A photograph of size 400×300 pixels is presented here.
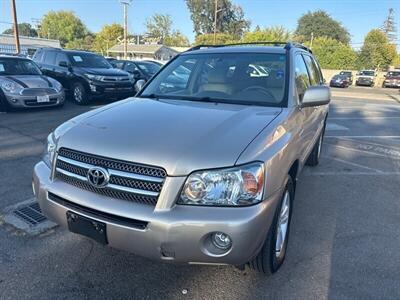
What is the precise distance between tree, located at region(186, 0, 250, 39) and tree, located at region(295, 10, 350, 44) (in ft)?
50.7

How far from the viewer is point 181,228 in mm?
2158

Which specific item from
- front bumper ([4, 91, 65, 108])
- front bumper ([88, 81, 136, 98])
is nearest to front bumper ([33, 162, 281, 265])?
front bumper ([4, 91, 65, 108])

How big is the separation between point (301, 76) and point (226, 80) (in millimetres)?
939

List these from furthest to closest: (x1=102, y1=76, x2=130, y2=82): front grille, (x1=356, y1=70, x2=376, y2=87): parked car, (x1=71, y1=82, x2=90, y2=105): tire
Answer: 1. (x1=356, y1=70, x2=376, y2=87): parked car
2. (x1=102, y1=76, x2=130, y2=82): front grille
3. (x1=71, y1=82, x2=90, y2=105): tire

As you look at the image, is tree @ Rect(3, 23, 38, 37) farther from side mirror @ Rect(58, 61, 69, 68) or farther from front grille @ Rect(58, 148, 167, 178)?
front grille @ Rect(58, 148, 167, 178)

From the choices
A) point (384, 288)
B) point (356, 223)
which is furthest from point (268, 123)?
point (356, 223)

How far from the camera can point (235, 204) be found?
224cm

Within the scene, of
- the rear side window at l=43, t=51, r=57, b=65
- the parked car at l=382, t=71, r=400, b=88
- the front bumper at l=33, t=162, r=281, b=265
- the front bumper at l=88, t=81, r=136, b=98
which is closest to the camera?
the front bumper at l=33, t=162, r=281, b=265

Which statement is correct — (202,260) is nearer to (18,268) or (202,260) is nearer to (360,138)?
(18,268)

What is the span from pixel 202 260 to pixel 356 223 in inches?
92.6

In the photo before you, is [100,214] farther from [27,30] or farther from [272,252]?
[27,30]

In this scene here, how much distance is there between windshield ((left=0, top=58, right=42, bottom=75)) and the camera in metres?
10.0


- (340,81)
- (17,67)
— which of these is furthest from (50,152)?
(340,81)

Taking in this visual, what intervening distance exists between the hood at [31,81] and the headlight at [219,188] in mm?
8752
